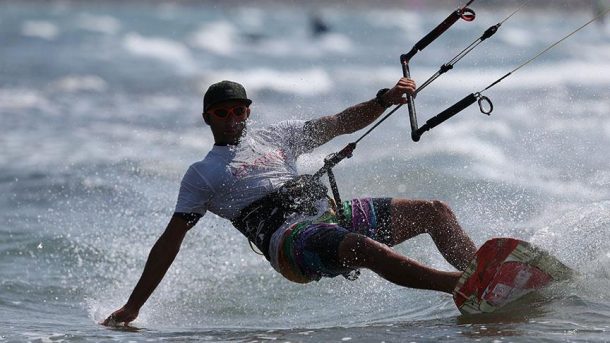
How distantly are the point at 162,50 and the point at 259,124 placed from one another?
14.4 metres

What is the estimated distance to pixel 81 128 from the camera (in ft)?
48.6

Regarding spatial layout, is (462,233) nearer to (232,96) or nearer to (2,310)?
(232,96)

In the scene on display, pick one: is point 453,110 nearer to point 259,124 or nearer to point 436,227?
point 436,227

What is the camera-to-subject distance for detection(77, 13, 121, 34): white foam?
72.9 ft

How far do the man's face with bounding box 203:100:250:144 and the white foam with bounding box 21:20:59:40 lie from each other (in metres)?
16.2

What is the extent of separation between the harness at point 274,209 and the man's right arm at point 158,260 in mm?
320

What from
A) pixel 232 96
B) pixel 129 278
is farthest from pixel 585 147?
pixel 232 96

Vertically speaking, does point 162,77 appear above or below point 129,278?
above

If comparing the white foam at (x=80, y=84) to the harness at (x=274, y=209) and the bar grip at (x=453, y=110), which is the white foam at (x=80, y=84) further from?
the bar grip at (x=453, y=110)

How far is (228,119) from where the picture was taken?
5.93 m

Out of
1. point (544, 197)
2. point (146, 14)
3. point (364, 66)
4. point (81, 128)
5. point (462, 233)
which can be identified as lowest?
point (462, 233)

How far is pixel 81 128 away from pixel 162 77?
3.66 metres

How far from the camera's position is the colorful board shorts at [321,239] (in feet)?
18.2

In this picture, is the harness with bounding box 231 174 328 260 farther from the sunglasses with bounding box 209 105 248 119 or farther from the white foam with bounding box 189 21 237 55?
the white foam with bounding box 189 21 237 55
